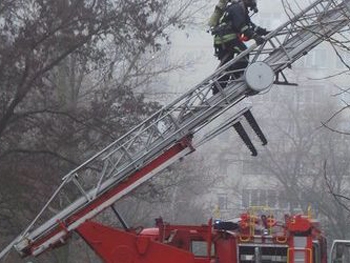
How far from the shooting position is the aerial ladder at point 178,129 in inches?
371

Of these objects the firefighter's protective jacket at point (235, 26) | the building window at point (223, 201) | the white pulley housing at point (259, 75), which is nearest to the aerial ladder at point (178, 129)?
the white pulley housing at point (259, 75)

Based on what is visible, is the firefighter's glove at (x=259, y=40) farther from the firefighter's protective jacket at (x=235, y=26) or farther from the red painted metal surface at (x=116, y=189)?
the red painted metal surface at (x=116, y=189)

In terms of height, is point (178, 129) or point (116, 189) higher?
point (178, 129)

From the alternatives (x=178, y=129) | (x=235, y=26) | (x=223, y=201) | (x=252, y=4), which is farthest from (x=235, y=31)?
(x=223, y=201)

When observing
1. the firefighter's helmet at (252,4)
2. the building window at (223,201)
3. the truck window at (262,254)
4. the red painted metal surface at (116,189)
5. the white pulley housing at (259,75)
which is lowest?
the building window at (223,201)

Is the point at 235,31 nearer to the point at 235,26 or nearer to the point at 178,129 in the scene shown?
the point at 235,26

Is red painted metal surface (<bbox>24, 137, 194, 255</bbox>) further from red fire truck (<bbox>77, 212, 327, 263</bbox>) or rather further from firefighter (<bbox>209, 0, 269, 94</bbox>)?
firefighter (<bbox>209, 0, 269, 94</bbox>)

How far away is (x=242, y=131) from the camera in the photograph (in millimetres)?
9945

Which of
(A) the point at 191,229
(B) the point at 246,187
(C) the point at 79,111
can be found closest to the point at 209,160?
(B) the point at 246,187

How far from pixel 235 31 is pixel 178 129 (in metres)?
1.44


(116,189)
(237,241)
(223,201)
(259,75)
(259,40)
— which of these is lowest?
(223,201)

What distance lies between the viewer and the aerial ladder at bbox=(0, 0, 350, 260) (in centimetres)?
941

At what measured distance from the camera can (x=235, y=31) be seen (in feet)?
31.9

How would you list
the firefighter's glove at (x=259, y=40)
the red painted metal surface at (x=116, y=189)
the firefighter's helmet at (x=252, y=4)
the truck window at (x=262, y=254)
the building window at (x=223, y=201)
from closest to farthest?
1. the red painted metal surface at (x=116, y=189)
2. the firefighter's glove at (x=259, y=40)
3. the firefighter's helmet at (x=252, y=4)
4. the truck window at (x=262, y=254)
5. the building window at (x=223, y=201)
